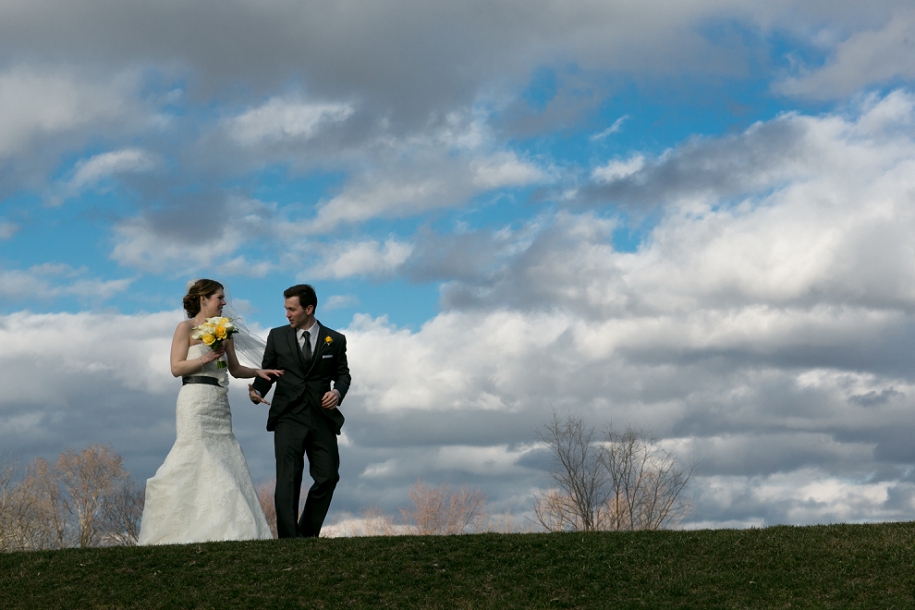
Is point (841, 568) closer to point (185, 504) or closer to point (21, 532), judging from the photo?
point (185, 504)

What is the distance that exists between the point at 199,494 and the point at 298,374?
185 centimetres

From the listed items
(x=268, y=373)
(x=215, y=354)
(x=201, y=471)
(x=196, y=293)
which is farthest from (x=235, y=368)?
(x=201, y=471)

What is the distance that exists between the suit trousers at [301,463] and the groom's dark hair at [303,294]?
4.40 feet

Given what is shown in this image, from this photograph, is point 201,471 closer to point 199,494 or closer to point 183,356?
point 199,494

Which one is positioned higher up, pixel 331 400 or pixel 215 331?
pixel 215 331

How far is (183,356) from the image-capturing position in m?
11.5

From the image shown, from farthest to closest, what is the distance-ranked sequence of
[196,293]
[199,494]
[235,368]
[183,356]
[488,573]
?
[196,293] → [235,368] → [183,356] → [199,494] → [488,573]

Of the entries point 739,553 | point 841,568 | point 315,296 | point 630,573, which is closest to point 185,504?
point 315,296

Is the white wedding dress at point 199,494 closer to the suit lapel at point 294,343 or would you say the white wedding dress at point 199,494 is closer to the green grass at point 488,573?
the green grass at point 488,573

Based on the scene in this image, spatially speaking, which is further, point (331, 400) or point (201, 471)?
point (331, 400)

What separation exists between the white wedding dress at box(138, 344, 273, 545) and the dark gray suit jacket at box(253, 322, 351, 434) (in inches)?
29.4

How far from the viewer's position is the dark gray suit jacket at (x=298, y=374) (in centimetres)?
1133

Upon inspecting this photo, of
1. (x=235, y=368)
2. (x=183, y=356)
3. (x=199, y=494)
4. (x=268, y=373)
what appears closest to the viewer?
(x=199, y=494)

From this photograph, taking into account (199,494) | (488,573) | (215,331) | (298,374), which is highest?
(215,331)
